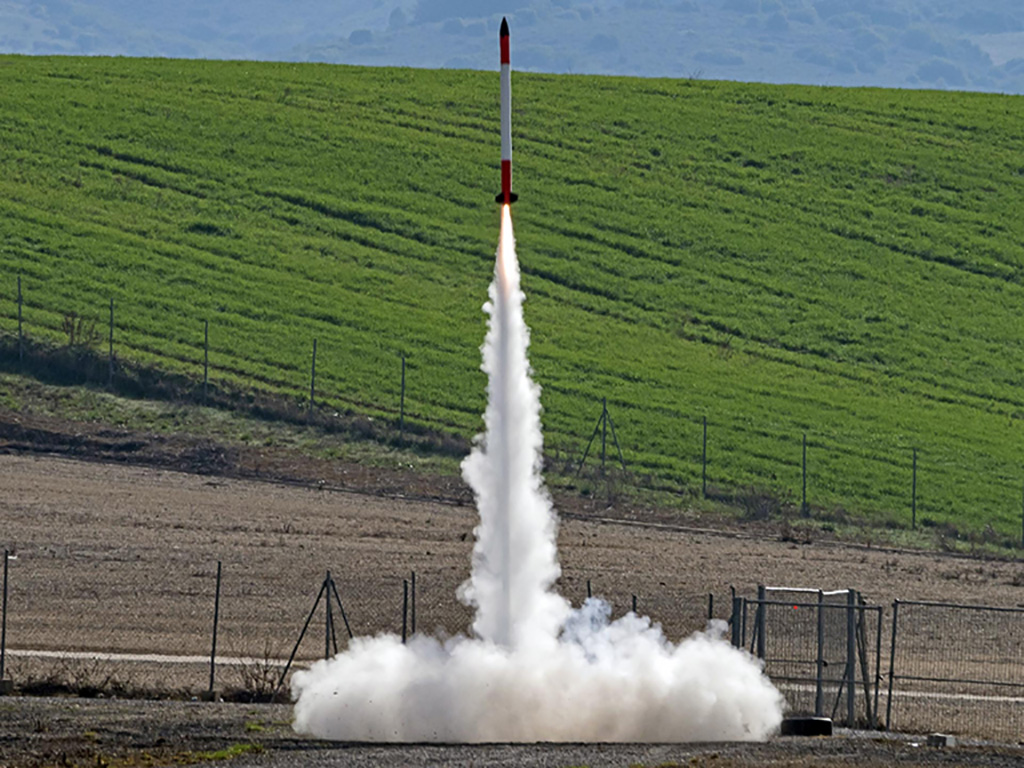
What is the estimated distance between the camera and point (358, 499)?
4709cm

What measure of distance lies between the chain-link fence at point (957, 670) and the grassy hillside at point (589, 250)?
13.9m

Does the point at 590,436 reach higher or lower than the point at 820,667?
higher

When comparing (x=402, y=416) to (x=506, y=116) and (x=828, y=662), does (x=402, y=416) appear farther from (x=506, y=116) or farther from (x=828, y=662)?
(x=828, y=662)

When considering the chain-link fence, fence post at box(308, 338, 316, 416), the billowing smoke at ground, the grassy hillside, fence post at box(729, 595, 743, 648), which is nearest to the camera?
the billowing smoke at ground

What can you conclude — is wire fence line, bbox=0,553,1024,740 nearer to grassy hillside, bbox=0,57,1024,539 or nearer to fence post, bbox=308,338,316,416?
fence post, bbox=308,338,316,416

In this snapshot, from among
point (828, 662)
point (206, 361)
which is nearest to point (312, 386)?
point (206, 361)

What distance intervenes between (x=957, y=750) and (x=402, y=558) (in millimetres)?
18175

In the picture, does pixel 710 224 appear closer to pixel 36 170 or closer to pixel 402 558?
pixel 36 170

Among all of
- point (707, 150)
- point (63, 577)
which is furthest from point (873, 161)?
point (63, 577)

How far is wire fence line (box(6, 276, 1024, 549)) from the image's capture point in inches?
2007

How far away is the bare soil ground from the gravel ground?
8 centimetres

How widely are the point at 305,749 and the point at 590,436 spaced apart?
31.5m

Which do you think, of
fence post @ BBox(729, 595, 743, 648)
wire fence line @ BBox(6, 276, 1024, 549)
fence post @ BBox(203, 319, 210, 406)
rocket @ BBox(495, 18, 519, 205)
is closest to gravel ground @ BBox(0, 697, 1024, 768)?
fence post @ BBox(729, 595, 743, 648)

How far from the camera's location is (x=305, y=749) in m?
22.8
